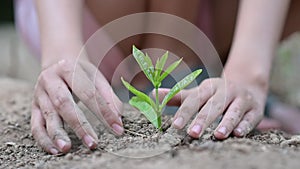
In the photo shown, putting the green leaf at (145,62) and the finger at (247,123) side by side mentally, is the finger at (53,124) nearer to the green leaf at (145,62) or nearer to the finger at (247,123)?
the green leaf at (145,62)

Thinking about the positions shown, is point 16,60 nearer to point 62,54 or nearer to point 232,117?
point 62,54

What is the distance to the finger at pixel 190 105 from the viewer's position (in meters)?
1.01

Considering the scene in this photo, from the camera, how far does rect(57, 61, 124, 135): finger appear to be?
1.05m

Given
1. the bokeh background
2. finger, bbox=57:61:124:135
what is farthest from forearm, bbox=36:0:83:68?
the bokeh background

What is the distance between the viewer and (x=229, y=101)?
1.11 metres

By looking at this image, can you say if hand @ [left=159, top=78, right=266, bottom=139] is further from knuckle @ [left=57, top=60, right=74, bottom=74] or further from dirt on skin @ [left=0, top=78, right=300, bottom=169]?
knuckle @ [left=57, top=60, right=74, bottom=74]

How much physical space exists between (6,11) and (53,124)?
282 centimetres

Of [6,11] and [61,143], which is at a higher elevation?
[6,11]

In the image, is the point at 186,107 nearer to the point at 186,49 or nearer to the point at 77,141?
the point at 77,141

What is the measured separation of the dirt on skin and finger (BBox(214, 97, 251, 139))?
0.06 feet

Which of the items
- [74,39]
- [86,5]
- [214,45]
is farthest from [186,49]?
[74,39]

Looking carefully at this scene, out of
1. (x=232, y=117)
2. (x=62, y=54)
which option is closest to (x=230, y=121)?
(x=232, y=117)

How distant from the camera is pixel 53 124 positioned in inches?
42.1

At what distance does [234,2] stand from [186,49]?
0.81 ft
